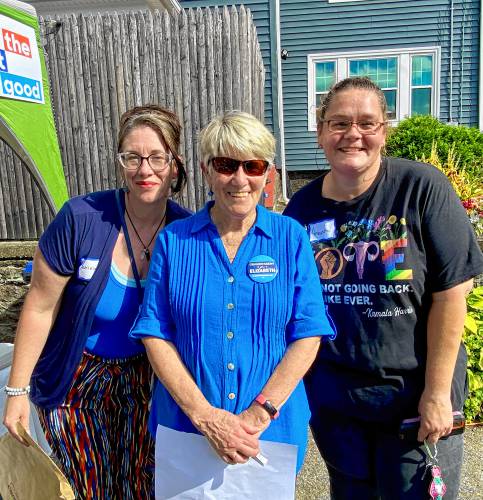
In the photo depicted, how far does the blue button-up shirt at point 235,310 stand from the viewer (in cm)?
158

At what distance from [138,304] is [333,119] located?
98 centimetres

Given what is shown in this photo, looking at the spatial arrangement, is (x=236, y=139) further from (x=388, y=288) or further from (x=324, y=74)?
(x=324, y=74)

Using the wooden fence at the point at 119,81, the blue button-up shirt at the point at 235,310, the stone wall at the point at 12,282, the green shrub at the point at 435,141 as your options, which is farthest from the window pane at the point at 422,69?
the blue button-up shirt at the point at 235,310

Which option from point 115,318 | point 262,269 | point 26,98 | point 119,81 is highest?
point 119,81

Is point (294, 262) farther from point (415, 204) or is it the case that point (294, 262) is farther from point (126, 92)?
point (126, 92)

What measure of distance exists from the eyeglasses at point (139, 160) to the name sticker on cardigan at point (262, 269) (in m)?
0.56

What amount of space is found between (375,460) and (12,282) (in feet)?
13.7

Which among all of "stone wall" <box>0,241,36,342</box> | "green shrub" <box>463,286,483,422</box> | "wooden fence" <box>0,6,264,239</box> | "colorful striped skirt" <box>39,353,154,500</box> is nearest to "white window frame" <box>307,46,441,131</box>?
"wooden fence" <box>0,6,264,239</box>

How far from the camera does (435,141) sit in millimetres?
7953

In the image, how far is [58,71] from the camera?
18.6ft

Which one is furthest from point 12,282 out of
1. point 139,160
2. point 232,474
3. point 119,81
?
point 232,474

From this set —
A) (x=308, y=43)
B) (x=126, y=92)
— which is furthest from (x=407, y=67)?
(x=126, y=92)

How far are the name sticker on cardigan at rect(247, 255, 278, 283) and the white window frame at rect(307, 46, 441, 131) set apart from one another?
31.3 ft

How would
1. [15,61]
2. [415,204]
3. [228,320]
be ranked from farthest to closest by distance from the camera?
[15,61] → [415,204] → [228,320]
